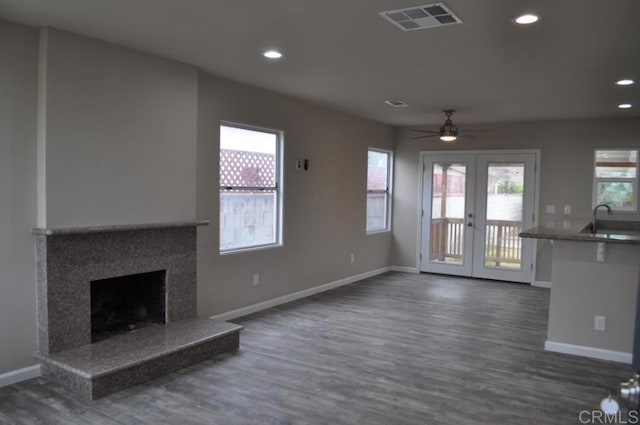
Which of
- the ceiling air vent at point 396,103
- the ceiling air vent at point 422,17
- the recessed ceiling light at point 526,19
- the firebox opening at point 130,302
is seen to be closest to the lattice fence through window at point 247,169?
the firebox opening at point 130,302

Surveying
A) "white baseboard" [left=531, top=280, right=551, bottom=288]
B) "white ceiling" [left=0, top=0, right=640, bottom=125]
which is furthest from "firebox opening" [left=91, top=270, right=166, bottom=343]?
"white baseboard" [left=531, top=280, right=551, bottom=288]

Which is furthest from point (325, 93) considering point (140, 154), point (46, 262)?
point (46, 262)

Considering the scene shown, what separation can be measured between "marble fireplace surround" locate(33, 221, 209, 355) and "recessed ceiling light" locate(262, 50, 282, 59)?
161 cm

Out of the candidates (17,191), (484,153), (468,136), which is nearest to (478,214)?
(484,153)

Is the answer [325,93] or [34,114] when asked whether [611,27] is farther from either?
[34,114]

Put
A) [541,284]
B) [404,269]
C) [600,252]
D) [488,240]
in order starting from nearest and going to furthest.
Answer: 1. [600,252]
2. [541,284]
3. [488,240]
4. [404,269]

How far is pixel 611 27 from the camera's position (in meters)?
3.06

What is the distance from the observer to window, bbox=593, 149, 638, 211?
669cm

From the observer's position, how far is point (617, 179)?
268 inches

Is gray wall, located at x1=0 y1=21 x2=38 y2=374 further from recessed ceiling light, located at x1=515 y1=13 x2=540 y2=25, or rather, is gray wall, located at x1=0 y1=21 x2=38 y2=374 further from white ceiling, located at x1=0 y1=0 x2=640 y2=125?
recessed ceiling light, located at x1=515 y1=13 x2=540 y2=25

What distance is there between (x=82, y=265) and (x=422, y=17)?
9.66 feet

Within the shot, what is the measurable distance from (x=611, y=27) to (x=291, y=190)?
12.1 feet

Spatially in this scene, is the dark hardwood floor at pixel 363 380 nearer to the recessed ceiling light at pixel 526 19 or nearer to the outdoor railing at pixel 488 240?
the outdoor railing at pixel 488 240

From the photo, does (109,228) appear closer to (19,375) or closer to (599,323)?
(19,375)
